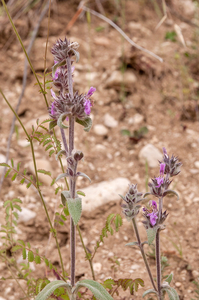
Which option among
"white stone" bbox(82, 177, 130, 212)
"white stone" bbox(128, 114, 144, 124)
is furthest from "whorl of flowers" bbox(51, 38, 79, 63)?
"white stone" bbox(128, 114, 144, 124)

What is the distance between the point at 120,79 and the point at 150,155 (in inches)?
43.6

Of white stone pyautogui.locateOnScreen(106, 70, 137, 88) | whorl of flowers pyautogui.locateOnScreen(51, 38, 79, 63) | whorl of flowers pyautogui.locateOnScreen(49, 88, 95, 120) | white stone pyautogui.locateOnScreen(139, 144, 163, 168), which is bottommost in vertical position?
whorl of flowers pyautogui.locateOnScreen(49, 88, 95, 120)

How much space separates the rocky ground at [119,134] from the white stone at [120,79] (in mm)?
12

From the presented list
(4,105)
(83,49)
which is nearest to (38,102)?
(4,105)

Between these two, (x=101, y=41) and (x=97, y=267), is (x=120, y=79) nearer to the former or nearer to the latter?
(x=101, y=41)

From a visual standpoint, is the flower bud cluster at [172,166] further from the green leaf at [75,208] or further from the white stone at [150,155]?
the white stone at [150,155]

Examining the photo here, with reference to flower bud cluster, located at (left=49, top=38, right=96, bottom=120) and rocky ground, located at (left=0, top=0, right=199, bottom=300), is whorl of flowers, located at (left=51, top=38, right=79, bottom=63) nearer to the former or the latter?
flower bud cluster, located at (left=49, top=38, right=96, bottom=120)

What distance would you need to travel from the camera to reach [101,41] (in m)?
4.46

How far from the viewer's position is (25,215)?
107 inches

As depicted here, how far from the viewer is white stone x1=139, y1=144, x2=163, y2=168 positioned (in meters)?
3.25

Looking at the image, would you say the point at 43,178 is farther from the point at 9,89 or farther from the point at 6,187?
the point at 9,89

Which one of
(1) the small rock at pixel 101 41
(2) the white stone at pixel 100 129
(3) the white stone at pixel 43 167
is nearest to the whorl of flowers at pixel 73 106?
(3) the white stone at pixel 43 167

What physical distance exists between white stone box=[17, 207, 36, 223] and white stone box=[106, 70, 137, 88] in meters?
1.88

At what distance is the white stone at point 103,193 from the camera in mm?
2809
